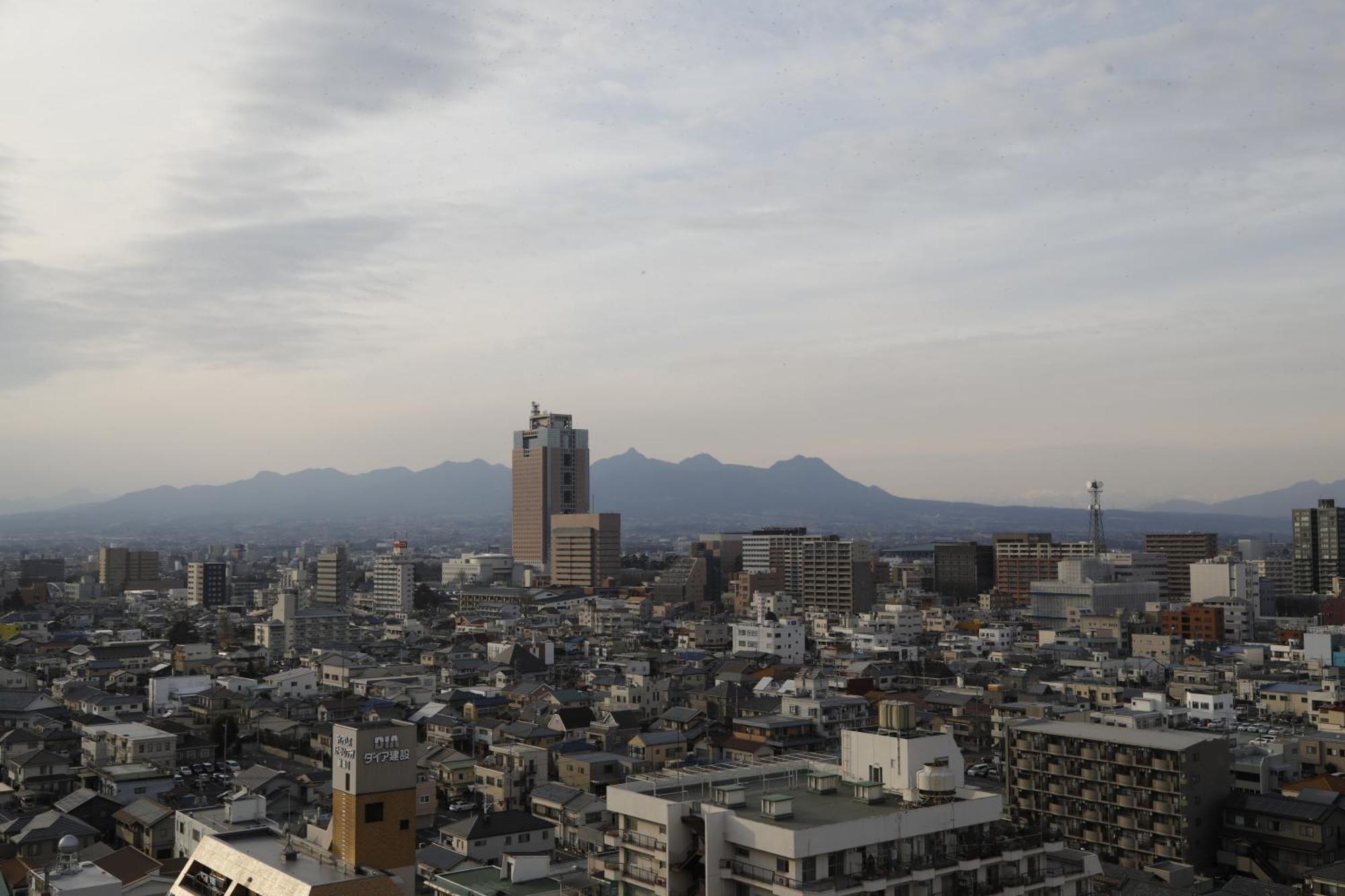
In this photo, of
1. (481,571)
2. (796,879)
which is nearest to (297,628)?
(481,571)

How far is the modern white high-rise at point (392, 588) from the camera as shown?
64.1 m

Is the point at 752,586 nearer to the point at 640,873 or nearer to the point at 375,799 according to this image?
the point at 375,799

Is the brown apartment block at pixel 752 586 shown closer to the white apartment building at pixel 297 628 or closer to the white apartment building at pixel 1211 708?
the white apartment building at pixel 297 628

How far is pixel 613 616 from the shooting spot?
50469 mm

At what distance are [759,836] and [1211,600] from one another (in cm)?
4446

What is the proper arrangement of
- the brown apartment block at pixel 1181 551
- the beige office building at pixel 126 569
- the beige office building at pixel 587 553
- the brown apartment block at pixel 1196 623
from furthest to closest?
the beige office building at pixel 126 569
the beige office building at pixel 587 553
the brown apartment block at pixel 1181 551
the brown apartment block at pixel 1196 623

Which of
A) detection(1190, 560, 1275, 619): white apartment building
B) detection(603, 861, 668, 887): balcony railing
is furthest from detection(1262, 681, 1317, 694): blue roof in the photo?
detection(603, 861, 668, 887): balcony railing

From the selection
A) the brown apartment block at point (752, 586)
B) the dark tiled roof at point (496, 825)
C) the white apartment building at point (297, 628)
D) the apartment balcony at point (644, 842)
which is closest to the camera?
the apartment balcony at point (644, 842)

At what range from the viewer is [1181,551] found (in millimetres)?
68375

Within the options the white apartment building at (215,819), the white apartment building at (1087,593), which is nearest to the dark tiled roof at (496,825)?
the white apartment building at (215,819)

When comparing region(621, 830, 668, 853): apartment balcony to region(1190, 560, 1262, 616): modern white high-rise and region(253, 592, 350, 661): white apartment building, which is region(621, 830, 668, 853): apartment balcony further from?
region(1190, 560, 1262, 616): modern white high-rise

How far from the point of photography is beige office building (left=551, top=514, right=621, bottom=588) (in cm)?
7388

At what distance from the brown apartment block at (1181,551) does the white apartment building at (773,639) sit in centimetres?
3226

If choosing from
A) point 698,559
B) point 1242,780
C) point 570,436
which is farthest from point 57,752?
point 570,436
